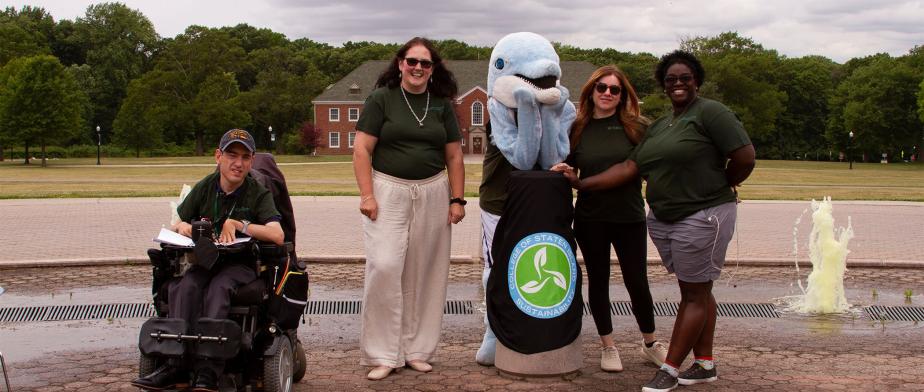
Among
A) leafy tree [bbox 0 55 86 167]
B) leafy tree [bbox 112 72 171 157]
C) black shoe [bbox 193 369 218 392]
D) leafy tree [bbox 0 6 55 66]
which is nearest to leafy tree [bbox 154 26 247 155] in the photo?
leafy tree [bbox 112 72 171 157]

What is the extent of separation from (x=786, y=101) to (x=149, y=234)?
87.3 meters

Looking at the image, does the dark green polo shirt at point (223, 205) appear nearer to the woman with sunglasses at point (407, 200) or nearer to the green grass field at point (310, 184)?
the woman with sunglasses at point (407, 200)

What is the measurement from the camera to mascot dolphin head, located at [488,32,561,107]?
5.50m

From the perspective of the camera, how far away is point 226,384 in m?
4.49

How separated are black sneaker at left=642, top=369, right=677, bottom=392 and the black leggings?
55cm

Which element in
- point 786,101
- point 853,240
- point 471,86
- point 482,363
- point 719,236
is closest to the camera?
point 719,236

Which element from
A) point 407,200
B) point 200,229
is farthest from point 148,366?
point 407,200

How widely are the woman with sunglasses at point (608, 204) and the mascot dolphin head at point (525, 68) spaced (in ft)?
0.72

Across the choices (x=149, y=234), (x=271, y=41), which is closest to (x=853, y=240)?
(x=149, y=234)

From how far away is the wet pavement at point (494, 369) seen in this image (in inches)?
208

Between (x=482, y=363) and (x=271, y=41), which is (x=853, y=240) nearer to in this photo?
(x=482, y=363)

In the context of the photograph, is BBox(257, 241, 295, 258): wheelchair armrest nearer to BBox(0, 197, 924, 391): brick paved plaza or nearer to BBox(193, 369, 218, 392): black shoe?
BBox(193, 369, 218, 392): black shoe

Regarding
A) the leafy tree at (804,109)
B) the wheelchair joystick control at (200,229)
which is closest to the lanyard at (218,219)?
the wheelchair joystick control at (200,229)

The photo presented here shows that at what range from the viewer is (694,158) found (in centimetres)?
A: 498
